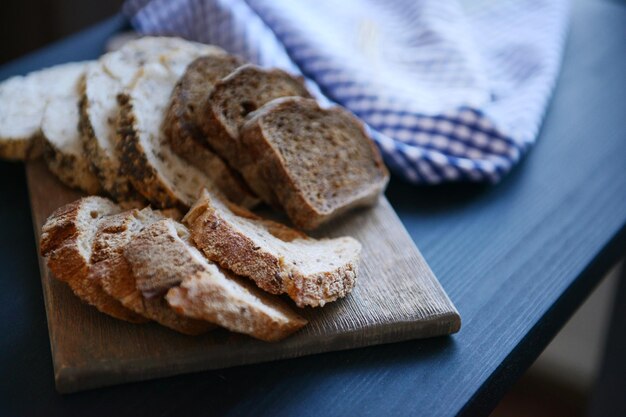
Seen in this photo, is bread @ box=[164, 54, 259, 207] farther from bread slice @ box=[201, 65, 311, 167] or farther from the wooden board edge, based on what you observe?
the wooden board edge

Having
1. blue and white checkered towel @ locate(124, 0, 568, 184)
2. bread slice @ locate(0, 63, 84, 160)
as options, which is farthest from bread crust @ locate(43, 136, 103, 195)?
blue and white checkered towel @ locate(124, 0, 568, 184)

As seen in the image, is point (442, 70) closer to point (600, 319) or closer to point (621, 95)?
point (621, 95)

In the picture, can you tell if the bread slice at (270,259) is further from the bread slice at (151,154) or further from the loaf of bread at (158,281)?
the bread slice at (151,154)

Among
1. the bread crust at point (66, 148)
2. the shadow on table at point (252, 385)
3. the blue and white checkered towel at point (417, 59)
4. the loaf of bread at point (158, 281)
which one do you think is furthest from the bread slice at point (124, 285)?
the blue and white checkered towel at point (417, 59)

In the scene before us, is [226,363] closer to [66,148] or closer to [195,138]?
[195,138]

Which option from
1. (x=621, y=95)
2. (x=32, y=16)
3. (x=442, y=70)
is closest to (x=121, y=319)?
(x=442, y=70)

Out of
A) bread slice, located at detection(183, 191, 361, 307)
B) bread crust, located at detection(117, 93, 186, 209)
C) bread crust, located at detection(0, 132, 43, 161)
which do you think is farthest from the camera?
bread crust, located at detection(0, 132, 43, 161)
